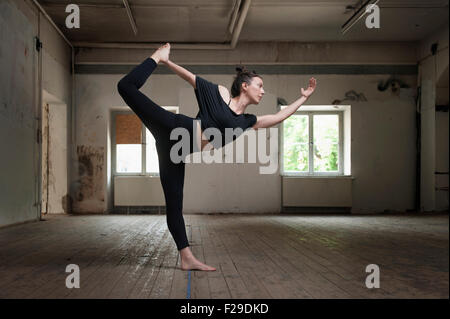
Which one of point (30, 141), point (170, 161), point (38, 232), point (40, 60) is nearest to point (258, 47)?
point (40, 60)

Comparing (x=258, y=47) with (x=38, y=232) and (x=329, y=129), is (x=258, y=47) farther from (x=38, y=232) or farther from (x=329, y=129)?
(x=38, y=232)

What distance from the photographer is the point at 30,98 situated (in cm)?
666

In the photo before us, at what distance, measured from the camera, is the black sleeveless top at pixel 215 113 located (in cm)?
274

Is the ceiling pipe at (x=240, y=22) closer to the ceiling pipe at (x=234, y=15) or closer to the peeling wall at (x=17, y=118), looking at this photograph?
the ceiling pipe at (x=234, y=15)

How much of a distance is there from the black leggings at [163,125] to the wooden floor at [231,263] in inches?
15.1

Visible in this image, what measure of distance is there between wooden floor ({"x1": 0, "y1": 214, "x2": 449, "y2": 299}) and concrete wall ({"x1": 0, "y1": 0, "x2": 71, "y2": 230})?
0.77m

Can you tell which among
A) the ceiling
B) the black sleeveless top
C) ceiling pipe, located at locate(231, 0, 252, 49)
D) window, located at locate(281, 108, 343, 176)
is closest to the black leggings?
the black sleeveless top

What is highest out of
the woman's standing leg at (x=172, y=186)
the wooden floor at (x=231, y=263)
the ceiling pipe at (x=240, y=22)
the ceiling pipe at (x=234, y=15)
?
the ceiling pipe at (x=234, y=15)

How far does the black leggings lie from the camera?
2445 mm

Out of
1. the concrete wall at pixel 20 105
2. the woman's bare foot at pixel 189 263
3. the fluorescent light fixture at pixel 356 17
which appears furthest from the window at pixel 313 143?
the woman's bare foot at pixel 189 263

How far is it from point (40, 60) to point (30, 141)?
1.36 metres

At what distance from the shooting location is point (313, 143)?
30.6 feet

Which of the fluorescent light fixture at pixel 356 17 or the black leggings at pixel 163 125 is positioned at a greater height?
the fluorescent light fixture at pixel 356 17

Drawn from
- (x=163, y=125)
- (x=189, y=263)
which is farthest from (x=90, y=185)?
(x=163, y=125)
